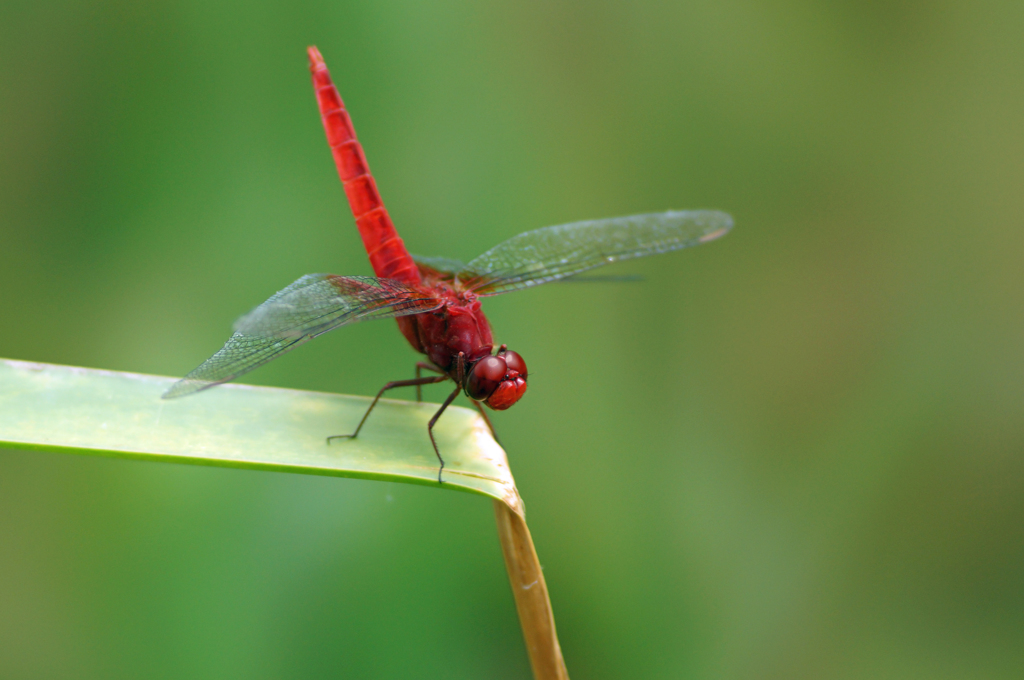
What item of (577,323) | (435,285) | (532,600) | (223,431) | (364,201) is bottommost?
(532,600)

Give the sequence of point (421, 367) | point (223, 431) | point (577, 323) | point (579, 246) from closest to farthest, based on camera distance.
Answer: point (223, 431) < point (421, 367) < point (579, 246) < point (577, 323)

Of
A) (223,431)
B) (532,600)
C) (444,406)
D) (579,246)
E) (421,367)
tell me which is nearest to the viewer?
(532,600)

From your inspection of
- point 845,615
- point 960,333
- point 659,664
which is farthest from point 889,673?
point 960,333

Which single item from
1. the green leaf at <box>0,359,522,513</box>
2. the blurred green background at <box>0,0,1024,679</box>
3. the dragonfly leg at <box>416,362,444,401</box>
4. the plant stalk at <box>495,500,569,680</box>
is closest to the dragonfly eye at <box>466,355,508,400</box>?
the green leaf at <box>0,359,522,513</box>

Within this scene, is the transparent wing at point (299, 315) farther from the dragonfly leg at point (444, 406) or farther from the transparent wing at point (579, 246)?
the transparent wing at point (579, 246)

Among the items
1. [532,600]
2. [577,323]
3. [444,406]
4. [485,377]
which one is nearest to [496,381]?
[485,377]

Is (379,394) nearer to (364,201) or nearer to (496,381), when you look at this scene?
(496,381)

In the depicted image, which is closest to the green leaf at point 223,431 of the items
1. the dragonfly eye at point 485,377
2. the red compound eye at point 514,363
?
the dragonfly eye at point 485,377
